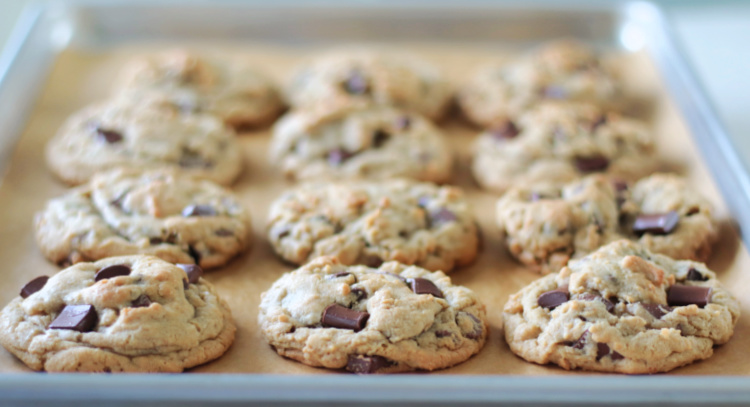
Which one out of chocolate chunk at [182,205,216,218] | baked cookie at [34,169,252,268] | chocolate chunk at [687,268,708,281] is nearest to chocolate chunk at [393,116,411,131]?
baked cookie at [34,169,252,268]

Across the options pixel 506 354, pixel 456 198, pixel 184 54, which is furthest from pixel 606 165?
pixel 184 54

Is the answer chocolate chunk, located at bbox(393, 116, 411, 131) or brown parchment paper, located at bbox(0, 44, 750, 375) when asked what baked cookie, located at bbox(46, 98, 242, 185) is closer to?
brown parchment paper, located at bbox(0, 44, 750, 375)

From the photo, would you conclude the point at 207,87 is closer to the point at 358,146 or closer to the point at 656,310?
the point at 358,146

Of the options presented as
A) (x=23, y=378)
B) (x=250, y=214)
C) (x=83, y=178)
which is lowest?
→ (x=23, y=378)

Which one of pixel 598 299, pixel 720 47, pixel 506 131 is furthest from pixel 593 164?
pixel 720 47

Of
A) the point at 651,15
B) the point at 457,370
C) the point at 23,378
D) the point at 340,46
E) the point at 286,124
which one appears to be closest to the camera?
the point at 23,378

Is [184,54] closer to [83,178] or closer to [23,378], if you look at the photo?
[83,178]

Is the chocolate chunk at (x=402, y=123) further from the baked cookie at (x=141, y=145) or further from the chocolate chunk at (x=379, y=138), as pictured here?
the baked cookie at (x=141, y=145)

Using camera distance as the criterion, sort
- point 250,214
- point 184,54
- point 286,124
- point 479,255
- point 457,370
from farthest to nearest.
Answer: point 184,54 < point 286,124 < point 250,214 < point 479,255 < point 457,370

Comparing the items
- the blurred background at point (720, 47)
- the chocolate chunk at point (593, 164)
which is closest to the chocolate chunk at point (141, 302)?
the chocolate chunk at point (593, 164)
